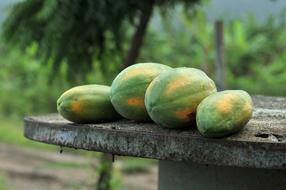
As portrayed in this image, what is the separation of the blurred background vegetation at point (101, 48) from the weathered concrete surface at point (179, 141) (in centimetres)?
186

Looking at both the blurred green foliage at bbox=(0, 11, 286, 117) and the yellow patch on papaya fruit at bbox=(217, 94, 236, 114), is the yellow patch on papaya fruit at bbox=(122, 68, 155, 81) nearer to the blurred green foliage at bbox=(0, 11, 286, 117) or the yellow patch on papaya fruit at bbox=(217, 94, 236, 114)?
the yellow patch on papaya fruit at bbox=(217, 94, 236, 114)

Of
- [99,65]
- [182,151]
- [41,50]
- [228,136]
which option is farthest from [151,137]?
[99,65]

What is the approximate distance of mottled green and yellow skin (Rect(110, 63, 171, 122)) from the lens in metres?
1.82

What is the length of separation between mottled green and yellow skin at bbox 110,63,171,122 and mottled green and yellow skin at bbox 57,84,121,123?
78 millimetres

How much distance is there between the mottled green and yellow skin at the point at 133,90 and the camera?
5.96ft

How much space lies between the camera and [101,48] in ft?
14.0

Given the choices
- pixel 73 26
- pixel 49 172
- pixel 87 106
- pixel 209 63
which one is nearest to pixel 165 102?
pixel 87 106

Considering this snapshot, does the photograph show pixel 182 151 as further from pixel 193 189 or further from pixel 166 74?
pixel 193 189

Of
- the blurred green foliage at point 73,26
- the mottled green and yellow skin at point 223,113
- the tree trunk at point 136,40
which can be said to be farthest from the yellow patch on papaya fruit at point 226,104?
the tree trunk at point 136,40

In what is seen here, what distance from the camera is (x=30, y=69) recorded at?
11.7 meters

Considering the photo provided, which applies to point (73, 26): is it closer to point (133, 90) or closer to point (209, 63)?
point (133, 90)

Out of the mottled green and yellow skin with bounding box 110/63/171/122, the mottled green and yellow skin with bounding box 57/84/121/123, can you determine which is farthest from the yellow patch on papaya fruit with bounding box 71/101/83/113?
the mottled green and yellow skin with bounding box 110/63/171/122

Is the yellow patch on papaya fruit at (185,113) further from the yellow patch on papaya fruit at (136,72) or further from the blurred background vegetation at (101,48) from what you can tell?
the blurred background vegetation at (101,48)

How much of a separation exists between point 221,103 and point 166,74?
200 mm
